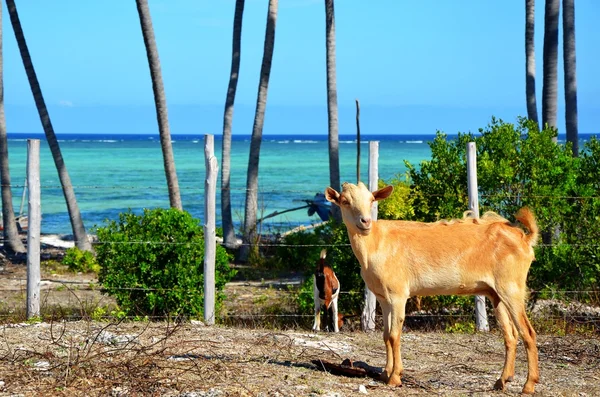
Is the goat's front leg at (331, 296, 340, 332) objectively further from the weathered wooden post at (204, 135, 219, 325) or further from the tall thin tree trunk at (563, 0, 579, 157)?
the tall thin tree trunk at (563, 0, 579, 157)

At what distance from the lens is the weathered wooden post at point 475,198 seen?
34.4 feet

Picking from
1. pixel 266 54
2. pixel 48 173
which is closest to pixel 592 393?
pixel 266 54

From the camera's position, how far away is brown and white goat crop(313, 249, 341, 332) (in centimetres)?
1038

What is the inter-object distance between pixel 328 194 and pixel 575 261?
5.45 m

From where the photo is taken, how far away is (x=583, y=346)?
9.18 meters

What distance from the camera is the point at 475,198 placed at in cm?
Result: 1061

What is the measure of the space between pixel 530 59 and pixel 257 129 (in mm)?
5669

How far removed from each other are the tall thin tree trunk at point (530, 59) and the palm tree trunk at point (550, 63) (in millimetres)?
1279

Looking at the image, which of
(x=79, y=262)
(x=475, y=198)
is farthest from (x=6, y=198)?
(x=475, y=198)

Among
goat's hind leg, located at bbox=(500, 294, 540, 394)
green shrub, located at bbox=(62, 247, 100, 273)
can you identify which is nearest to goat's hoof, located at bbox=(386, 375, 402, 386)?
goat's hind leg, located at bbox=(500, 294, 540, 394)

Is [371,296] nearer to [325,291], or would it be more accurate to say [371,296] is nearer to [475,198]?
[325,291]

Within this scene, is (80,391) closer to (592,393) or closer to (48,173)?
(592,393)

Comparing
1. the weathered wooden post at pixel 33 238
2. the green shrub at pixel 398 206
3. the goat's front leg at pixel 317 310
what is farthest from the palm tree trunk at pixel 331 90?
the weathered wooden post at pixel 33 238

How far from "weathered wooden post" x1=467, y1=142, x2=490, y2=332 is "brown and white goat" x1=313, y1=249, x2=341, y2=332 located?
1.72 meters
